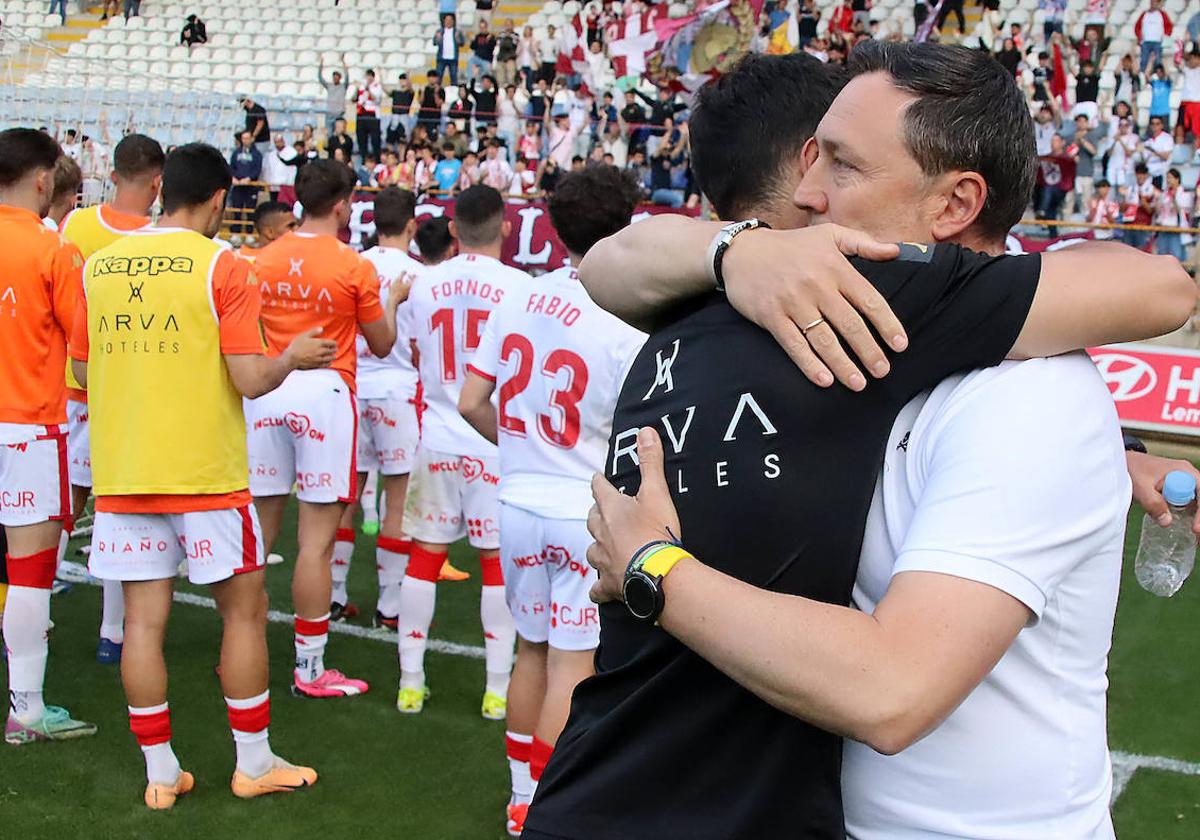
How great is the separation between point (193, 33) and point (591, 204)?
26651mm

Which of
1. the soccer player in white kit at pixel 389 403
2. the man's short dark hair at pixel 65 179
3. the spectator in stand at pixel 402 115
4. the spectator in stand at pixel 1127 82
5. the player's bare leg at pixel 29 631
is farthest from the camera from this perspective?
the spectator in stand at pixel 402 115

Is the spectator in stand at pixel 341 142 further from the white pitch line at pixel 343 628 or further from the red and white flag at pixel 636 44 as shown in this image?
the white pitch line at pixel 343 628

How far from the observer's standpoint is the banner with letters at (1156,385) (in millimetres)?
11359

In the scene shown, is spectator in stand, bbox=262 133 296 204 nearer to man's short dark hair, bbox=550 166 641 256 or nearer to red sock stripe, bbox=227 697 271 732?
red sock stripe, bbox=227 697 271 732

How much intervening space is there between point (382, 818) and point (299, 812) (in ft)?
1.02

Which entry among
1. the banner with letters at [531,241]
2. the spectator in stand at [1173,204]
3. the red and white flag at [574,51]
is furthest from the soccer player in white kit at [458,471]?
the red and white flag at [574,51]

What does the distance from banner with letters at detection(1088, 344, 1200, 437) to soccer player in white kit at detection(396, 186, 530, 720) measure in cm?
712

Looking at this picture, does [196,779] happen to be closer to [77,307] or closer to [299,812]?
[299,812]

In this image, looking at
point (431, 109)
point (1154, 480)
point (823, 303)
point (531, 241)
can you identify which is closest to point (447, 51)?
point (431, 109)

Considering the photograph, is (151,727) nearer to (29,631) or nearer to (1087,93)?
(29,631)

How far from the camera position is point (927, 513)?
58.4 inches

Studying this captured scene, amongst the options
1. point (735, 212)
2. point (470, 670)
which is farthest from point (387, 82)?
point (735, 212)

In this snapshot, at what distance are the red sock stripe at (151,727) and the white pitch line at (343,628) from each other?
69.1 inches

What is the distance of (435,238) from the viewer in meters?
7.46
